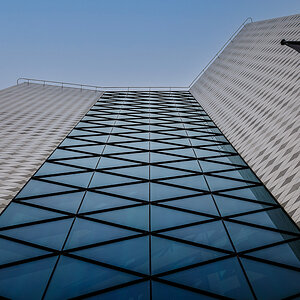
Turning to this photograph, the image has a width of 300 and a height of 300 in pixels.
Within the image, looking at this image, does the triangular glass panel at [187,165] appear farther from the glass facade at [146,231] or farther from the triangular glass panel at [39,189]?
the triangular glass panel at [39,189]

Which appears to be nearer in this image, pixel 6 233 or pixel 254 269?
pixel 254 269

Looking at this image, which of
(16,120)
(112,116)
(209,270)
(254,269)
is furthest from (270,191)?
(16,120)

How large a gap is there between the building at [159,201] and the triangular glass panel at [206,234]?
0.11 feet

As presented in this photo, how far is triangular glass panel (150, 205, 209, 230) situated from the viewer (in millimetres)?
8641

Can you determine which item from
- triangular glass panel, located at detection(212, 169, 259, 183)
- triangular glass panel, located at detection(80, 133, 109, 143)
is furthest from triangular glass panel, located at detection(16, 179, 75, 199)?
triangular glass panel, located at detection(212, 169, 259, 183)

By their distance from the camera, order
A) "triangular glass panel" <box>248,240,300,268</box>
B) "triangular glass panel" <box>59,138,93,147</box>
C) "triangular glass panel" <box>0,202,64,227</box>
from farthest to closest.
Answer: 1. "triangular glass panel" <box>59,138,93,147</box>
2. "triangular glass panel" <box>0,202,64,227</box>
3. "triangular glass panel" <box>248,240,300,268</box>

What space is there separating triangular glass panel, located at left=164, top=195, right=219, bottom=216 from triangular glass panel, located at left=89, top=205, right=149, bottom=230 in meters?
1.09

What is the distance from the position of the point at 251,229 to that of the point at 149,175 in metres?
4.55

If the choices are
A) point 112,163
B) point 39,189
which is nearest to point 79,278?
point 39,189

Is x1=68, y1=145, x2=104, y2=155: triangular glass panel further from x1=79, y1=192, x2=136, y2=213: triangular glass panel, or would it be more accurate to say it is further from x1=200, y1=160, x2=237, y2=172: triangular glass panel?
x1=200, y1=160, x2=237, y2=172: triangular glass panel

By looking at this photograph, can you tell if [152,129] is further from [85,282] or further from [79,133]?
[85,282]

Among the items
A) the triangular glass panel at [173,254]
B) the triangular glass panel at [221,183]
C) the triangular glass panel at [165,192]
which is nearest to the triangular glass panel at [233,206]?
the triangular glass panel at [221,183]

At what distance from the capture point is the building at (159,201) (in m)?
6.85

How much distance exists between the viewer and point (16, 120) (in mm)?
17969
